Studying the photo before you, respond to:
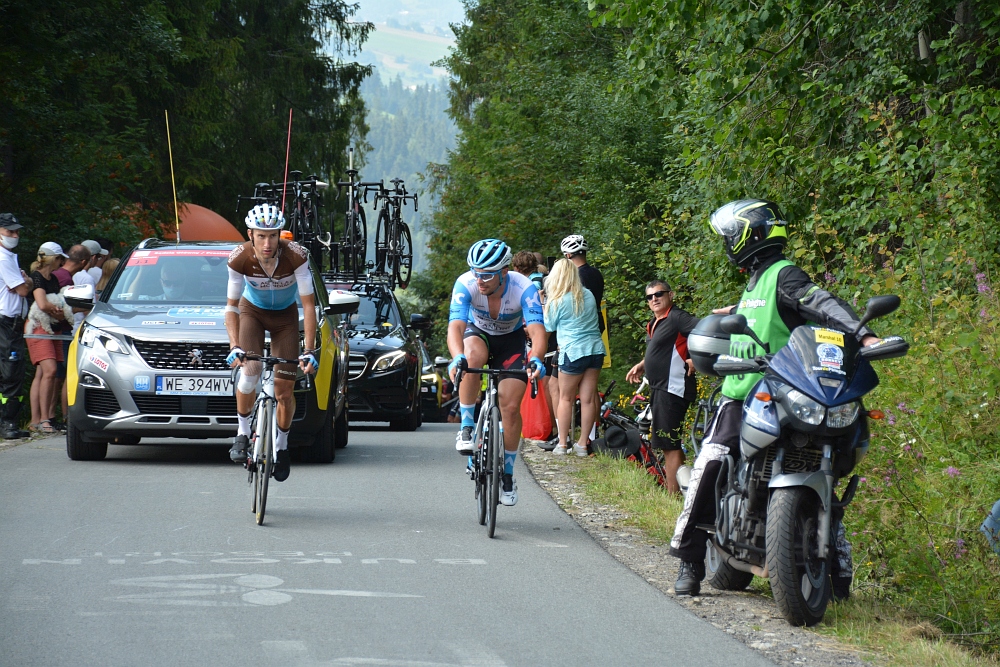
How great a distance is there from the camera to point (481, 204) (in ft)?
108

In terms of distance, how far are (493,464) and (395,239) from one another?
1731 centimetres

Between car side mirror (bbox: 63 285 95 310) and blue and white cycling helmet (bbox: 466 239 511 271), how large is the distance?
4.39 meters

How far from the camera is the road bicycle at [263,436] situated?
8992mm

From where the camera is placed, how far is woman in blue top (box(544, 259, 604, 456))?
44.7 ft

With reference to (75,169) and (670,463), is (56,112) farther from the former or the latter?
(670,463)

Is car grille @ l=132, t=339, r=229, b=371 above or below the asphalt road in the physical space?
above

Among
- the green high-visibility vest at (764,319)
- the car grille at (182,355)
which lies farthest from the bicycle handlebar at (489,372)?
the car grille at (182,355)

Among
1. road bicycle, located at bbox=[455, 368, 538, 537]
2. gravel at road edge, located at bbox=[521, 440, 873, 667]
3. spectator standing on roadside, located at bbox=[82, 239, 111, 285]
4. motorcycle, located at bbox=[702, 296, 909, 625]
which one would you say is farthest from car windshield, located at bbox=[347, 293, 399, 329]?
motorcycle, located at bbox=[702, 296, 909, 625]

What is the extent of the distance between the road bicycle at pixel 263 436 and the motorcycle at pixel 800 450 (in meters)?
3.71

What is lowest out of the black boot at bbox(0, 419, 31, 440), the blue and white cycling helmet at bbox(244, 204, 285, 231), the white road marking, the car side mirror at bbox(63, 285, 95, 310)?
the black boot at bbox(0, 419, 31, 440)

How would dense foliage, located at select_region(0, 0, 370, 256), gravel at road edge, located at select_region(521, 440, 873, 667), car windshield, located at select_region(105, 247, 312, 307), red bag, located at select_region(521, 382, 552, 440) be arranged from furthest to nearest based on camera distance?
1. dense foliage, located at select_region(0, 0, 370, 256)
2. red bag, located at select_region(521, 382, 552, 440)
3. car windshield, located at select_region(105, 247, 312, 307)
4. gravel at road edge, located at select_region(521, 440, 873, 667)

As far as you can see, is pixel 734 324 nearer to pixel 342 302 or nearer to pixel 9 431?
pixel 342 302

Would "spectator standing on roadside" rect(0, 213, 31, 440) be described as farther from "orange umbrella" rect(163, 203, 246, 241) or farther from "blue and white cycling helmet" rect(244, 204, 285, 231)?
"orange umbrella" rect(163, 203, 246, 241)

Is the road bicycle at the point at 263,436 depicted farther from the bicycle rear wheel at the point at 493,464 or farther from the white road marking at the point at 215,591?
the white road marking at the point at 215,591
